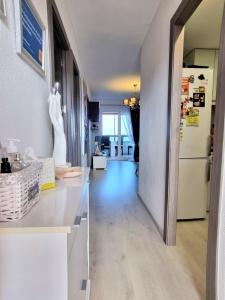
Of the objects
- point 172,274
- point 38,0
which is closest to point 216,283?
point 172,274

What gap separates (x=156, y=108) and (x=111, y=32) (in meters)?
1.41

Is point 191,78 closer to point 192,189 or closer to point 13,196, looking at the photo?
point 192,189

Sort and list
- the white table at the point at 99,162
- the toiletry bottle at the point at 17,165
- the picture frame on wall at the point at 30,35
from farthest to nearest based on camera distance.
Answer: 1. the white table at the point at 99,162
2. the picture frame on wall at the point at 30,35
3. the toiletry bottle at the point at 17,165

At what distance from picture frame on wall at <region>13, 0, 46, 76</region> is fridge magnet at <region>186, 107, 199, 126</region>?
1.95m

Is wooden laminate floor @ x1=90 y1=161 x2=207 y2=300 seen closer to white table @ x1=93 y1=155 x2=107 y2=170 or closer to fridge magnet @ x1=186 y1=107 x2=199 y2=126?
fridge magnet @ x1=186 y1=107 x2=199 y2=126

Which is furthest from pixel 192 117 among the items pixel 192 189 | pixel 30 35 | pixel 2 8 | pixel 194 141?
pixel 2 8

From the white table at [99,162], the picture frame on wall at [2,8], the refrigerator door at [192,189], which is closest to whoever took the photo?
the picture frame on wall at [2,8]

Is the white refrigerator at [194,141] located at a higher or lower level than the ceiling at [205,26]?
lower

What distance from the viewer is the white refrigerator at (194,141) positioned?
263 centimetres

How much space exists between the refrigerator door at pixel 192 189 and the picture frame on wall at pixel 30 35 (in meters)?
2.11

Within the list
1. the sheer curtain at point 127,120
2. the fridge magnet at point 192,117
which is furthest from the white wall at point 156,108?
the sheer curtain at point 127,120

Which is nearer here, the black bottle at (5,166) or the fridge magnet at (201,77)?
the black bottle at (5,166)

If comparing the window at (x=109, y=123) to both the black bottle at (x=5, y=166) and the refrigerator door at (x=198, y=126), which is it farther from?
the black bottle at (x=5, y=166)

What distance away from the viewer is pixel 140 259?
1.90 m
